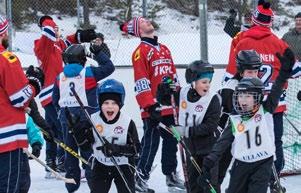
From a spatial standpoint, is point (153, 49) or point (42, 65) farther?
point (42, 65)

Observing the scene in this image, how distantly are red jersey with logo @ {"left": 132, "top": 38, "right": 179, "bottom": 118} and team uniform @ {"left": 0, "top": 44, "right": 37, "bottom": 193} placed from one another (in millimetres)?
1466

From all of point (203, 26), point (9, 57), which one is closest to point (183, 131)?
point (9, 57)

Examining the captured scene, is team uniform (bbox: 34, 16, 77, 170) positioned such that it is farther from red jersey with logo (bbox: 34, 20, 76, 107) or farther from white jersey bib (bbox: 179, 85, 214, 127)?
white jersey bib (bbox: 179, 85, 214, 127)

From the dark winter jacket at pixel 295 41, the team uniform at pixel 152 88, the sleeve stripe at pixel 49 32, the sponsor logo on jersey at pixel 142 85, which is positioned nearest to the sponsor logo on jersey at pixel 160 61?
the team uniform at pixel 152 88

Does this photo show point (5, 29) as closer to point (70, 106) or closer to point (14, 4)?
point (70, 106)

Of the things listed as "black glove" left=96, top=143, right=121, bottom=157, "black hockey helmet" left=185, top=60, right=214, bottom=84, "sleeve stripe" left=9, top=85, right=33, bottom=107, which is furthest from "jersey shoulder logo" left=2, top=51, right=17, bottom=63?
"black hockey helmet" left=185, top=60, right=214, bottom=84

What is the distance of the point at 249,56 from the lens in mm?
4871

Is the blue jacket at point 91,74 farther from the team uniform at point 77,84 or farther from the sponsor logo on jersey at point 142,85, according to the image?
the sponsor logo on jersey at point 142,85

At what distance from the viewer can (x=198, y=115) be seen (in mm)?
4824

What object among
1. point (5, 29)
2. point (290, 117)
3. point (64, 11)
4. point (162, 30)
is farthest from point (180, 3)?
point (5, 29)

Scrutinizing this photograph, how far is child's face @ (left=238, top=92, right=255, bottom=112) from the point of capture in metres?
4.18

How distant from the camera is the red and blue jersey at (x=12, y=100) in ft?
13.8

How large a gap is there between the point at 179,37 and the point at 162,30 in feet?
2.18

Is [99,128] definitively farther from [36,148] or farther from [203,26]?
[203,26]
